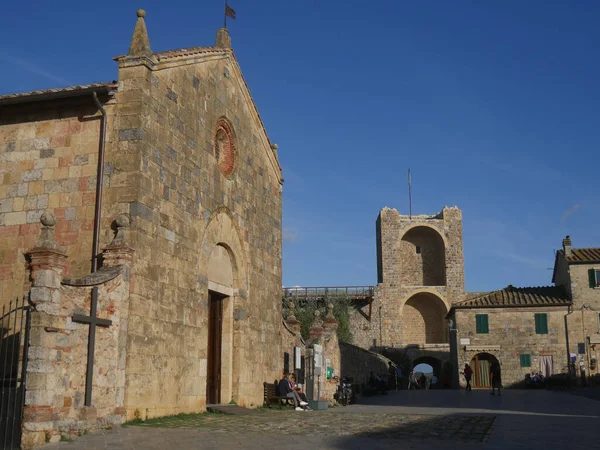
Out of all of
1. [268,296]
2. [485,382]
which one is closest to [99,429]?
[268,296]

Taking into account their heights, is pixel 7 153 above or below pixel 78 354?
above

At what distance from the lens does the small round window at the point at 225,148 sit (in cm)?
1677

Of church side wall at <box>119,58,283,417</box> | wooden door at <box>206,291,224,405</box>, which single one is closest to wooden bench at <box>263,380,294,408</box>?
church side wall at <box>119,58,283,417</box>

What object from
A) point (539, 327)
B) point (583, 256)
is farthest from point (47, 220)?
point (583, 256)

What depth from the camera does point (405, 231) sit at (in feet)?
178

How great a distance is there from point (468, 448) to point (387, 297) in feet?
141

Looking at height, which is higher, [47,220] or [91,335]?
[47,220]

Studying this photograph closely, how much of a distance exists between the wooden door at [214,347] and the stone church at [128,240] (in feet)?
0.09

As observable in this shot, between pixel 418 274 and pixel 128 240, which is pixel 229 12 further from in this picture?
pixel 418 274

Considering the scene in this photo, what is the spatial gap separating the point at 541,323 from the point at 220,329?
1066 inches

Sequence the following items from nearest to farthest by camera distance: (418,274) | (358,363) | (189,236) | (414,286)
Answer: (189,236) → (358,363) → (414,286) → (418,274)

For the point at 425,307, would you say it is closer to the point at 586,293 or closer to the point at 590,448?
the point at 586,293

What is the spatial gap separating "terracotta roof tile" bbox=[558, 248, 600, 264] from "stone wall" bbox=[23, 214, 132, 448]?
106ft

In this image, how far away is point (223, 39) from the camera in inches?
691
